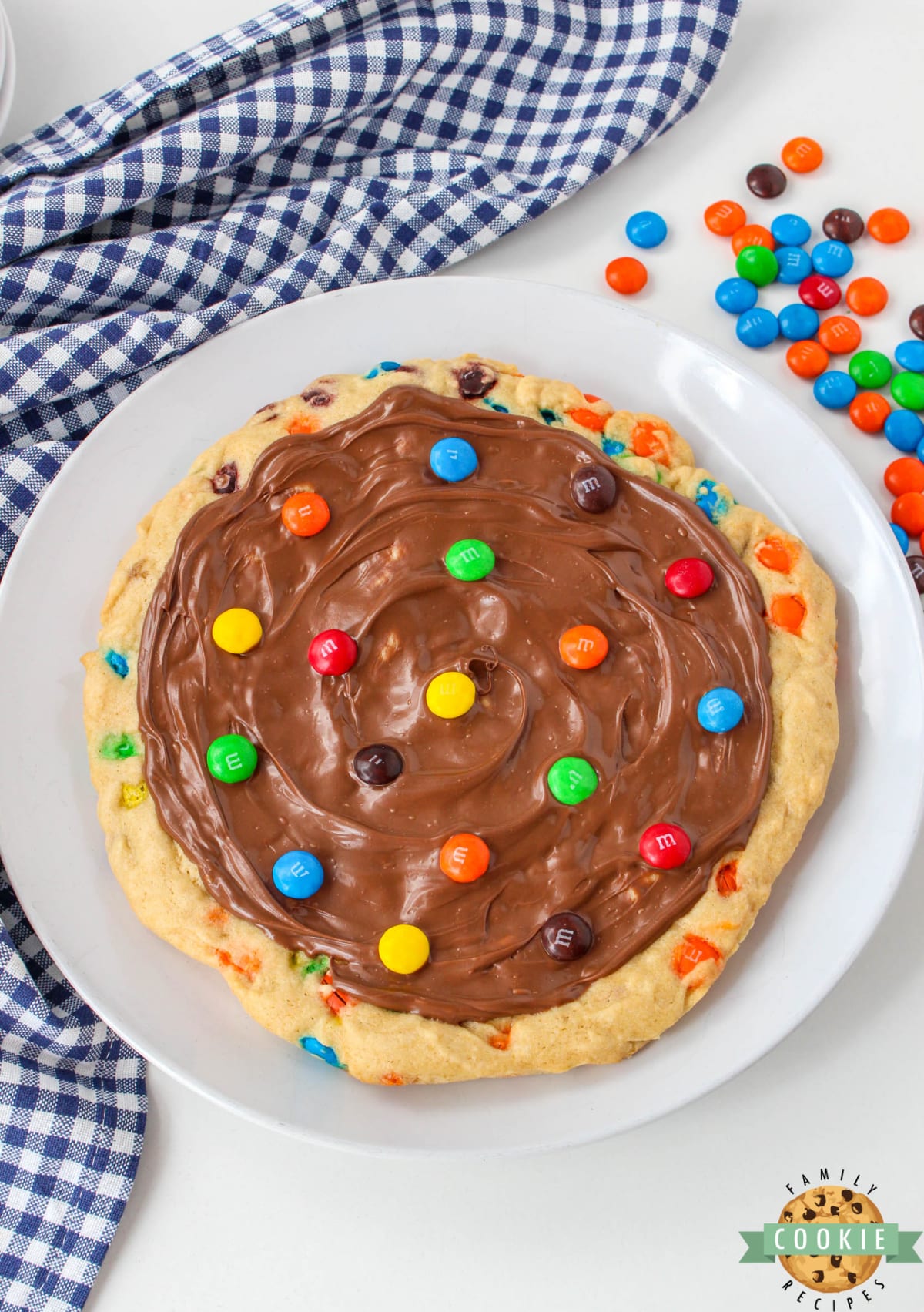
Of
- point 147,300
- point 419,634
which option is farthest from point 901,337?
point 147,300

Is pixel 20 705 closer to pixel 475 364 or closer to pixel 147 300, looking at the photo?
pixel 147 300

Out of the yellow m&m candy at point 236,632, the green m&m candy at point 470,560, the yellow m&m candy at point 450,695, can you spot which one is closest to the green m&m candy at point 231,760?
the yellow m&m candy at point 236,632

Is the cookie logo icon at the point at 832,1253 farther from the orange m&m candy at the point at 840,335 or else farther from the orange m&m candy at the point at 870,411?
the orange m&m candy at the point at 840,335

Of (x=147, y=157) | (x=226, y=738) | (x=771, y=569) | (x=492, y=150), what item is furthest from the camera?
(x=492, y=150)

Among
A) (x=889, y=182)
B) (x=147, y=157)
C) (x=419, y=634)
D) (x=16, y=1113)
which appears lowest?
(x=16, y=1113)

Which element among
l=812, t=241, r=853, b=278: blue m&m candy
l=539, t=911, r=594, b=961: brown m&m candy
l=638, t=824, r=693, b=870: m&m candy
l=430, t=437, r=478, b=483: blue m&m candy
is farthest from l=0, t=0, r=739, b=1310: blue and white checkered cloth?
l=638, t=824, r=693, b=870: m&m candy

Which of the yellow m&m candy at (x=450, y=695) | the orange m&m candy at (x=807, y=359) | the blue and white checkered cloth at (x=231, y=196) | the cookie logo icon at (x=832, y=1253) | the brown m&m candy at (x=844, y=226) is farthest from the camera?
the brown m&m candy at (x=844, y=226)

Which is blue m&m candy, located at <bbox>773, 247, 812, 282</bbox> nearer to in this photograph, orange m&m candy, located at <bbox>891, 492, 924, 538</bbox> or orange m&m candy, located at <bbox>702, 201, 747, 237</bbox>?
orange m&m candy, located at <bbox>702, 201, 747, 237</bbox>
